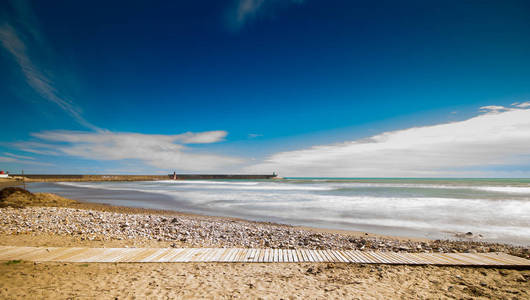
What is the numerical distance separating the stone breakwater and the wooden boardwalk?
40.0 inches

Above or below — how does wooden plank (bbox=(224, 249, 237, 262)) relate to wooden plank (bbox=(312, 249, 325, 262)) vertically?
above

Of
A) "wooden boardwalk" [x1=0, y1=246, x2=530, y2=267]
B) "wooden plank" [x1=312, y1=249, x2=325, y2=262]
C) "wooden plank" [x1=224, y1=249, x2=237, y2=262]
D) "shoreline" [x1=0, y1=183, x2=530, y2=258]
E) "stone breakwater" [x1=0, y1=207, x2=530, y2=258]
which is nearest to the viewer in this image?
"wooden boardwalk" [x1=0, y1=246, x2=530, y2=267]

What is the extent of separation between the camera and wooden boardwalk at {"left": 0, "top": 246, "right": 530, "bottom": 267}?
5.93 meters

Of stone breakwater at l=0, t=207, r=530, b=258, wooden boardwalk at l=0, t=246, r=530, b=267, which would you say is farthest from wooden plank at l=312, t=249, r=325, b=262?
stone breakwater at l=0, t=207, r=530, b=258

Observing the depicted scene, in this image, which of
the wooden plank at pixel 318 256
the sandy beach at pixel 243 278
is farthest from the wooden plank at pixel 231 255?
the wooden plank at pixel 318 256

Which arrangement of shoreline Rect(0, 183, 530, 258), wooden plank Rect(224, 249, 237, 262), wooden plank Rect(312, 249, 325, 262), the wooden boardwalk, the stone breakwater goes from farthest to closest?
the stone breakwater
shoreline Rect(0, 183, 530, 258)
wooden plank Rect(312, 249, 325, 262)
wooden plank Rect(224, 249, 237, 262)
the wooden boardwalk

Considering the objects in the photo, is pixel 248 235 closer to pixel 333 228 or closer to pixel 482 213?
pixel 333 228

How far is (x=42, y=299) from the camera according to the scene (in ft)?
13.5

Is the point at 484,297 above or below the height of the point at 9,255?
below

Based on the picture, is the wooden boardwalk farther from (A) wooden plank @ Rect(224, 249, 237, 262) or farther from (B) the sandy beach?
(B) the sandy beach

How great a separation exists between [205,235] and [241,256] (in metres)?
2.78

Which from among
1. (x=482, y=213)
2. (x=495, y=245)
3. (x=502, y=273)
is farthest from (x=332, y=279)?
(x=482, y=213)

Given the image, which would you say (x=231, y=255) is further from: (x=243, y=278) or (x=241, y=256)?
(x=243, y=278)

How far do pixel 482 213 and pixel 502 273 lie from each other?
1265 cm
